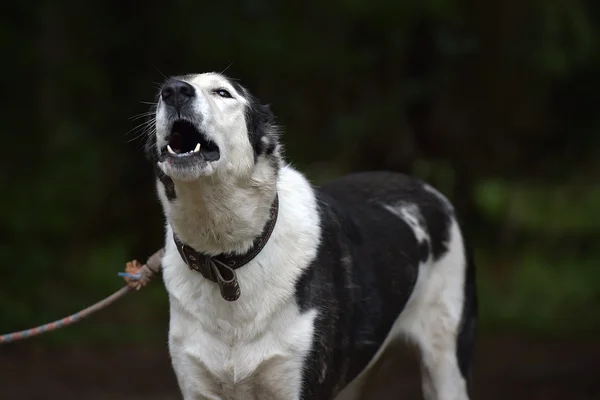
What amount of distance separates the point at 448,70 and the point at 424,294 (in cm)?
463

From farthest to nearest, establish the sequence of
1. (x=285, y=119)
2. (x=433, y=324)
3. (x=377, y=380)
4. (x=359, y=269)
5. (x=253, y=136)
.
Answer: (x=285, y=119), (x=377, y=380), (x=433, y=324), (x=359, y=269), (x=253, y=136)

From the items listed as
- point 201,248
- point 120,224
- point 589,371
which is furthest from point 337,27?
point 201,248

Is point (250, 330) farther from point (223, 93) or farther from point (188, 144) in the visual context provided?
point (223, 93)

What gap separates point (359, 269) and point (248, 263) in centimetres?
54

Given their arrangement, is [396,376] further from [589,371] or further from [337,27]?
[337,27]

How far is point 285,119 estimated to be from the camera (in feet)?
29.2

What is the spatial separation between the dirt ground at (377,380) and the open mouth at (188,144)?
11.8ft

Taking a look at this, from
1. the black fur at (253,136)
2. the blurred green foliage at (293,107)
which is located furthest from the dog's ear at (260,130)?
the blurred green foliage at (293,107)

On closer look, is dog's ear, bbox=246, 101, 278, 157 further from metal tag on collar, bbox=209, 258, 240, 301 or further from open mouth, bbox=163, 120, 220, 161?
metal tag on collar, bbox=209, 258, 240, 301

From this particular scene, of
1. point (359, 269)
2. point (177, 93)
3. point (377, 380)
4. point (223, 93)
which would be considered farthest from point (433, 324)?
point (377, 380)

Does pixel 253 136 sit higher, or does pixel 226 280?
pixel 253 136

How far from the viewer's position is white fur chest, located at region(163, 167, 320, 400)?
368cm

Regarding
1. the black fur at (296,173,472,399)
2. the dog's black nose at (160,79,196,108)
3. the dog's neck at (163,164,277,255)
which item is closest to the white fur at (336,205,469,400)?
the black fur at (296,173,472,399)

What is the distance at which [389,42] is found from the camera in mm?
8859
